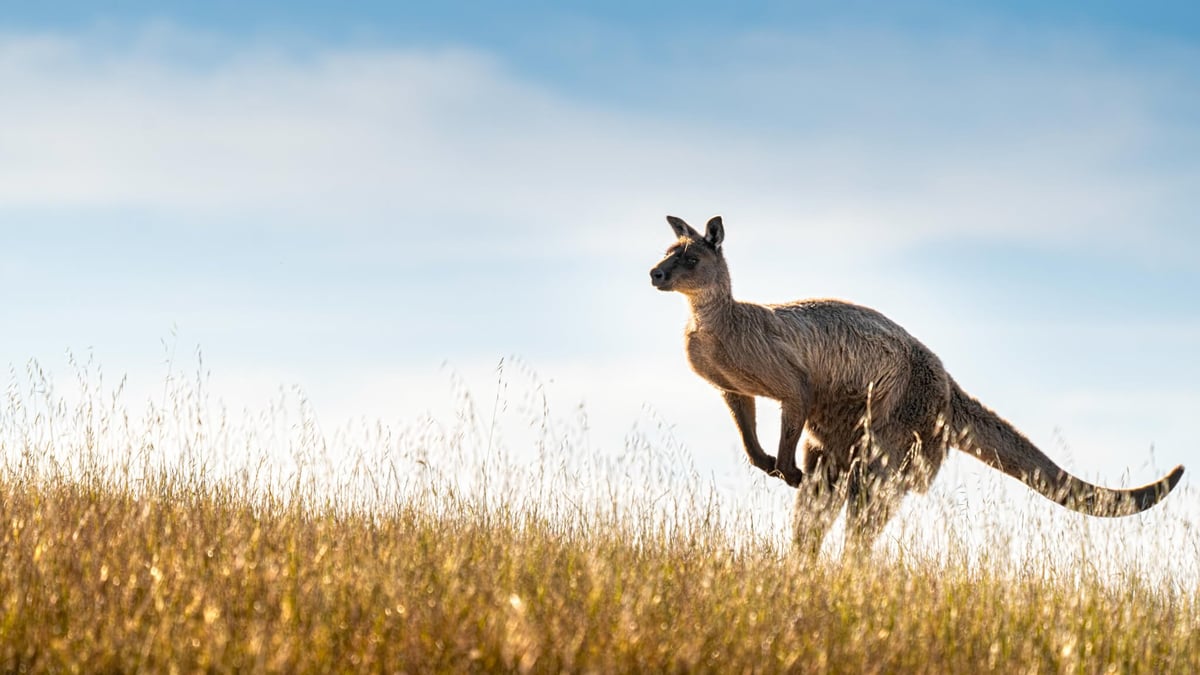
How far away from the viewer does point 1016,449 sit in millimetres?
10531

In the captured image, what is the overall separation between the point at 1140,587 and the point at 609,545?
388 cm

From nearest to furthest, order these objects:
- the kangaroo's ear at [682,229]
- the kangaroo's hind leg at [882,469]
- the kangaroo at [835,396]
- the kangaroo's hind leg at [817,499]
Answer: the kangaroo's hind leg at [817,499] → the kangaroo's hind leg at [882,469] → the kangaroo at [835,396] → the kangaroo's ear at [682,229]

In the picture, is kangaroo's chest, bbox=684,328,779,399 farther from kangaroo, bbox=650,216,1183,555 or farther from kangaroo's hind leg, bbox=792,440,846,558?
kangaroo's hind leg, bbox=792,440,846,558

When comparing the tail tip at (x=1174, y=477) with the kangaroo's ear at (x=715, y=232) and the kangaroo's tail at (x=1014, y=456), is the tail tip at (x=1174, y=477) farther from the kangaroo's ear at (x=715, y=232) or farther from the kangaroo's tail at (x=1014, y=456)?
the kangaroo's ear at (x=715, y=232)

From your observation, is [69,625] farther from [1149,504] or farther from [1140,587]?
[1149,504]

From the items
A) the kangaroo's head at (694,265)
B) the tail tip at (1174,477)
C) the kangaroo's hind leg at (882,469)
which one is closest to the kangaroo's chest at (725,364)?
the kangaroo's head at (694,265)

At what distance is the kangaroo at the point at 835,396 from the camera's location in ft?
32.0

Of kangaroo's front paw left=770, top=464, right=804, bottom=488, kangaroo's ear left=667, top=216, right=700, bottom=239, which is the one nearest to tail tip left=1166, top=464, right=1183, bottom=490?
kangaroo's front paw left=770, top=464, right=804, bottom=488

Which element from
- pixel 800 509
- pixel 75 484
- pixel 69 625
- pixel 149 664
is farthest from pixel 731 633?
pixel 75 484

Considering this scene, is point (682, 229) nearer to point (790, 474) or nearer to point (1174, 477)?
point (790, 474)

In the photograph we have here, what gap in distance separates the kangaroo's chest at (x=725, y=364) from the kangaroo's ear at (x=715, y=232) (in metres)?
0.89

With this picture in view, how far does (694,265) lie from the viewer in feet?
33.1

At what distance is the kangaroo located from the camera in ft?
32.0

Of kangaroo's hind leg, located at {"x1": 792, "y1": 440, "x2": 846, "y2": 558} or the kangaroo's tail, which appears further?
the kangaroo's tail
